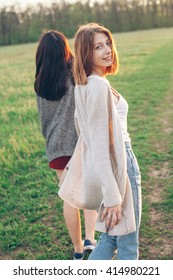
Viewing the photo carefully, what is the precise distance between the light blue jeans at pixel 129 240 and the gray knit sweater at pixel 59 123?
73 cm

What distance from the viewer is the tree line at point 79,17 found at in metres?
55.2

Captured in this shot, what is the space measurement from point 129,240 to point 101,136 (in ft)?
2.26

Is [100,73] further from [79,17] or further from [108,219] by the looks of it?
[79,17]

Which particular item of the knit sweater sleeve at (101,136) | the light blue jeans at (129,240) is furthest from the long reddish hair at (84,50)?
the light blue jeans at (129,240)

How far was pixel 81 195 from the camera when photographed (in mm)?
2627

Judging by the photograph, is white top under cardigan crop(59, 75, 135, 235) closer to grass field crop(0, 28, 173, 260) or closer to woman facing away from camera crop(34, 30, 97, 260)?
woman facing away from camera crop(34, 30, 97, 260)

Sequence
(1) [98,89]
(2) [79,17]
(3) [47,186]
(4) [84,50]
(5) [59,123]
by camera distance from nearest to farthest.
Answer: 1. (1) [98,89]
2. (4) [84,50]
3. (5) [59,123]
4. (3) [47,186]
5. (2) [79,17]

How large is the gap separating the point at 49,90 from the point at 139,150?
3.60 m

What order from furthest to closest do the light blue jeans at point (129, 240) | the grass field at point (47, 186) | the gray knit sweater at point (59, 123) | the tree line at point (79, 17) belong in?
the tree line at point (79, 17) < the grass field at point (47, 186) < the gray knit sweater at point (59, 123) < the light blue jeans at point (129, 240)

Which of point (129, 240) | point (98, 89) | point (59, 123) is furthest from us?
point (59, 123)

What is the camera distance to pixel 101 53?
2.42 metres

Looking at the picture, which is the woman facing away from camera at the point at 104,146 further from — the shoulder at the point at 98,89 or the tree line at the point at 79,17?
the tree line at the point at 79,17

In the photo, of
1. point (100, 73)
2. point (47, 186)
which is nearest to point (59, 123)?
point (100, 73)

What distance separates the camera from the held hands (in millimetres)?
2396
